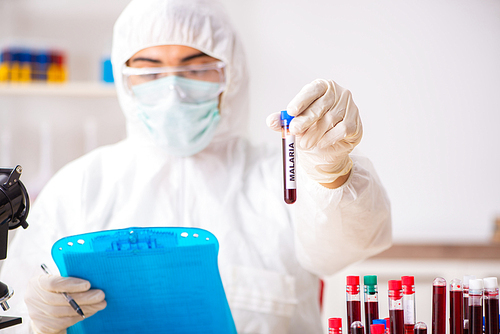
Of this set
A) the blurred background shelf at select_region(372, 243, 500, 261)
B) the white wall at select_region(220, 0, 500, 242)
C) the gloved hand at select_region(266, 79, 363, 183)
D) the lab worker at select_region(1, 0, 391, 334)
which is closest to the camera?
the gloved hand at select_region(266, 79, 363, 183)

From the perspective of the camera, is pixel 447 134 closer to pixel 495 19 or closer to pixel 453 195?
pixel 453 195

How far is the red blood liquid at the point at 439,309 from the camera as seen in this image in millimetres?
680

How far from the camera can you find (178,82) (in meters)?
1.18

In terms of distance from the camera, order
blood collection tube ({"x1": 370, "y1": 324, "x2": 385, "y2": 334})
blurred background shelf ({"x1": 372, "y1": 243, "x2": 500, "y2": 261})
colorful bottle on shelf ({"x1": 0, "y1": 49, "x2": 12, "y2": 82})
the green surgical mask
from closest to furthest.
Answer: blood collection tube ({"x1": 370, "y1": 324, "x2": 385, "y2": 334}) → the green surgical mask → blurred background shelf ({"x1": 372, "y1": 243, "x2": 500, "y2": 261}) → colorful bottle on shelf ({"x1": 0, "y1": 49, "x2": 12, "y2": 82})

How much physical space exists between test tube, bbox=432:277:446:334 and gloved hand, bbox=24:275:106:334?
1.70 feet

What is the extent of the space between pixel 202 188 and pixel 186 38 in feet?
1.25

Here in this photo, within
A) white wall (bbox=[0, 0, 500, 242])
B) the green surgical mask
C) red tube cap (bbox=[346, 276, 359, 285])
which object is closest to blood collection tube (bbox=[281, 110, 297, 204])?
red tube cap (bbox=[346, 276, 359, 285])

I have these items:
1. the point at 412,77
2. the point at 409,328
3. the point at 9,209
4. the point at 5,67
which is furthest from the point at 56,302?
the point at 412,77

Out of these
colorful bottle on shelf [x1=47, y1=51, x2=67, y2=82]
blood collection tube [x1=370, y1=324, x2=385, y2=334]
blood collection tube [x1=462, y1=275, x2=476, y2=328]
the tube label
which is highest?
colorful bottle on shelf [x1=47, y1=51, x2=67, y2=82]

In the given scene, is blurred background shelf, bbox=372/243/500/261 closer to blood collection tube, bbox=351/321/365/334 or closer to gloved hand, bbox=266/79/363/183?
gloved hand, bbox=266/79/363/183

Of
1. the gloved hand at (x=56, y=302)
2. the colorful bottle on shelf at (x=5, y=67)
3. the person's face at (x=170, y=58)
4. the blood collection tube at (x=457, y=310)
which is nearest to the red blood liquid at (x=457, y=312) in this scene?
the blood collection tube at (x=457, y=310)

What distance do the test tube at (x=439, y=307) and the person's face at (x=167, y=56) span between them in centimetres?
81

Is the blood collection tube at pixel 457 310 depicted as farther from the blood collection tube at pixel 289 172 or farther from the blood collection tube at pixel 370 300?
the blood collection tube at pixel 289 172

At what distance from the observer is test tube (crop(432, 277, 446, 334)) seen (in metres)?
0.68
